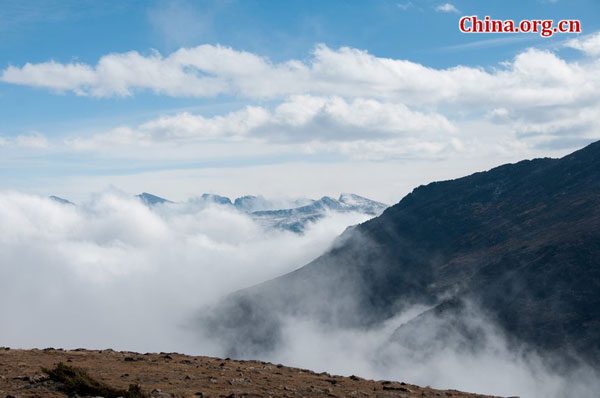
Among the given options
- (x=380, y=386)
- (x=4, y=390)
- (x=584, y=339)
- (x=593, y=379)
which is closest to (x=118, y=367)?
(x=4, y=390)

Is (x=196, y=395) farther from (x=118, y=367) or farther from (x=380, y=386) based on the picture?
(x=380, y=386)

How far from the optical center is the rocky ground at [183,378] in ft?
133

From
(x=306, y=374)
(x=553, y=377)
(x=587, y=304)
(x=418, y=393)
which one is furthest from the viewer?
(x=587, y=304)

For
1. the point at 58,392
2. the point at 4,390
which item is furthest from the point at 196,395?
the point at 4,390

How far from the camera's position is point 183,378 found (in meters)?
46.6

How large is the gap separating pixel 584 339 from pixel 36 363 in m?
179

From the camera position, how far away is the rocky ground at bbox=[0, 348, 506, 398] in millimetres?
40406

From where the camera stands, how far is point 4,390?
3781 centimetres

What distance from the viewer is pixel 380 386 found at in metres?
50.3

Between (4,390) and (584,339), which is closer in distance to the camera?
(4,390)

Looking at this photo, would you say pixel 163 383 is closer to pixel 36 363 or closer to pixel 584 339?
pixel 36 363

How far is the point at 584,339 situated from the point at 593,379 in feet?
61.4

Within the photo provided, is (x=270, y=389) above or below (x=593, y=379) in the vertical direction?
above

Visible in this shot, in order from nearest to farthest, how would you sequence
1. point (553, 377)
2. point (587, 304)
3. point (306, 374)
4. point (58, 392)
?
point (58, 392) → point (306, 374) → point (553, 377) → point (587, 304)
